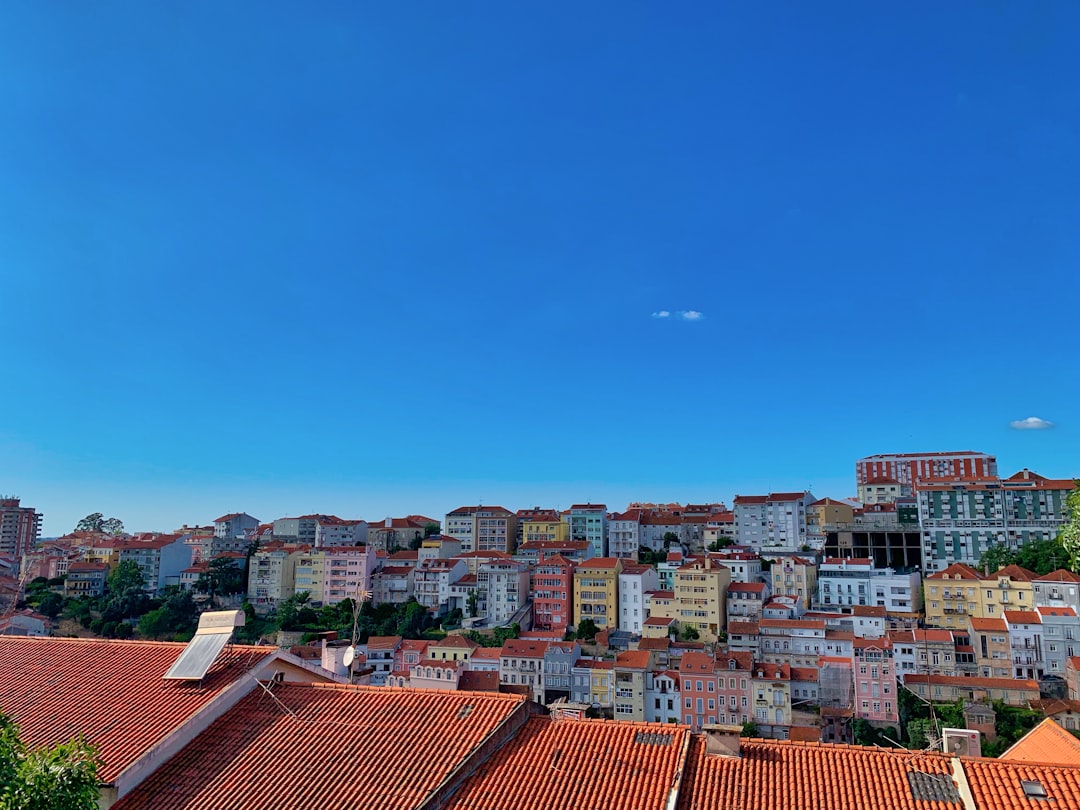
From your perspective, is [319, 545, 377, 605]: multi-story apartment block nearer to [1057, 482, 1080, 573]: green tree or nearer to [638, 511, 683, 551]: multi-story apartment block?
[638, 511, 683, 551]: multi-story apartment block

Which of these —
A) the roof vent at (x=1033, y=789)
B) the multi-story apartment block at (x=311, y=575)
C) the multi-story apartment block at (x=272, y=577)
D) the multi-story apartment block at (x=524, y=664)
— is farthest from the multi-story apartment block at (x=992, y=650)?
the multi-story apartment block at (x=272, y=577)

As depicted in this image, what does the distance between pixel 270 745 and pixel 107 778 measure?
1.65m

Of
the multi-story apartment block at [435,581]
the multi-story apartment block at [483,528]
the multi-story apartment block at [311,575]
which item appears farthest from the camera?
the multi-story apartment block at [483,528]

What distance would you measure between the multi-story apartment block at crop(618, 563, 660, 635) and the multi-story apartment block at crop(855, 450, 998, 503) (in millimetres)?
35029

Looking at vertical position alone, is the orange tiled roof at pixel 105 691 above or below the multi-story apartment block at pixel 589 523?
below

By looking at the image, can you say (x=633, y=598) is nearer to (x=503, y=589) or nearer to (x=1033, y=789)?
(x=503, y=589)

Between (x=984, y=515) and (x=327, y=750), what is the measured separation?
6534 centimetres

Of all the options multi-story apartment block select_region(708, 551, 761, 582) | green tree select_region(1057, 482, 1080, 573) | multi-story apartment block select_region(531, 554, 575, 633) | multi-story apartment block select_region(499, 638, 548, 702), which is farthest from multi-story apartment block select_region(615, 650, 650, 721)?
green tree select_region(1057, 482, 1080, 573)

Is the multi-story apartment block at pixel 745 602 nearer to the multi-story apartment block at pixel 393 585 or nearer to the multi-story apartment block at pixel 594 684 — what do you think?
the multi-story apartment block at pixel 594 684

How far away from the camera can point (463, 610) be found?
6047 centimetres

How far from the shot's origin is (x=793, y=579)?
5550cm

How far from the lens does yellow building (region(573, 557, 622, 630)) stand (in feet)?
179

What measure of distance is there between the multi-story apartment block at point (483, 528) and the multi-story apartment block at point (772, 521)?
75.3ft

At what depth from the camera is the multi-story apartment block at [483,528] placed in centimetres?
7494
